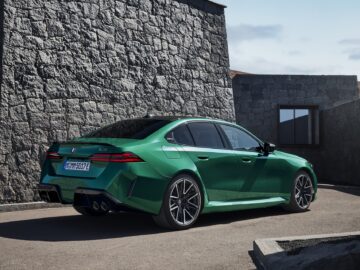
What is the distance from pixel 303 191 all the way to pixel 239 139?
1579 mm

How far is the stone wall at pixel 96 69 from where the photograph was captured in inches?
375

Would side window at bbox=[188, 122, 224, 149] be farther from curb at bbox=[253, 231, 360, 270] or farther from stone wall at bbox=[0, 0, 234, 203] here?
stone wall at bbox=[0, 0, 234, 203]

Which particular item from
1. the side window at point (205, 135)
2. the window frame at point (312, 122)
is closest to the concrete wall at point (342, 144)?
the window frame at point (312, 122)

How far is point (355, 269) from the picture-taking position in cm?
377

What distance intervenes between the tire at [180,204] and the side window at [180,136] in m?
0.47

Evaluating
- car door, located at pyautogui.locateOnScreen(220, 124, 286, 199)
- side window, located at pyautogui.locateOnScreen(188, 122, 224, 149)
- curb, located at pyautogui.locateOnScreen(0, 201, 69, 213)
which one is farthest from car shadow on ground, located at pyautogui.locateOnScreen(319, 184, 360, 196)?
curb, located at pyautogui.locateOnScreen(0, 201, 69, 213)

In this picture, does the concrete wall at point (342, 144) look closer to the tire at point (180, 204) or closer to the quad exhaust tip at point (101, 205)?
the tire at point (180, 204)

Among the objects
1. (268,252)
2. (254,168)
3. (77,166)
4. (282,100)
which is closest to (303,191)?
(254,168)

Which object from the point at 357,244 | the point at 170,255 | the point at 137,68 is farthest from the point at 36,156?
the point at 357,244

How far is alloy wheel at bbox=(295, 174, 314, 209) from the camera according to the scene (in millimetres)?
8562

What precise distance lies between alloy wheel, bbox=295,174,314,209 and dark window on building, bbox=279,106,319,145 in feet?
33.8

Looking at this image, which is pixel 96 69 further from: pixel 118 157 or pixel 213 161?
pixel 118 157

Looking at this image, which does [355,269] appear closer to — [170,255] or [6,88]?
[170,255]

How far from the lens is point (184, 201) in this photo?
6695 millimetres
